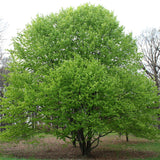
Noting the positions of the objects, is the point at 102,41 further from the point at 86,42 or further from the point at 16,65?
the point at 16,65

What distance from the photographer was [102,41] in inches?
635

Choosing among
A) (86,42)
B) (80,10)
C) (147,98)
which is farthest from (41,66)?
(147,98)

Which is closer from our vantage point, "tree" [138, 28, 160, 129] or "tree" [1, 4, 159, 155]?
"tree" [1, 4, 159, 155]

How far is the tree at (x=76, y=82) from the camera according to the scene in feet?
41.9

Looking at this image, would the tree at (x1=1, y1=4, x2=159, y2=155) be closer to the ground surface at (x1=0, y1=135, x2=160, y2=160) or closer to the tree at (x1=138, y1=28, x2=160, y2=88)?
the ground surface at (x1=0, y1=135, x2=160, y2=160)

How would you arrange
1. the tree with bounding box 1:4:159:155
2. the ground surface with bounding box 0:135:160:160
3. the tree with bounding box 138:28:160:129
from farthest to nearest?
1. the tree with bounding box 138:28:160:129
2. the ground surface with bounding box 0:135:160:160
3. the tree with bounding box 1:4:159:155

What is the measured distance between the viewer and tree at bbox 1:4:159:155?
41.9ft

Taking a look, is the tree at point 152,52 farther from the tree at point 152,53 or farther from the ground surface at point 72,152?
the ground surface at point 72,152

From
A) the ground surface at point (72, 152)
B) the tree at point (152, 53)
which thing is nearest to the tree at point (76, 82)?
the ground surface at point (72, 152)

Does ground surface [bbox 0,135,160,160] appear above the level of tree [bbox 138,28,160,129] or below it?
below

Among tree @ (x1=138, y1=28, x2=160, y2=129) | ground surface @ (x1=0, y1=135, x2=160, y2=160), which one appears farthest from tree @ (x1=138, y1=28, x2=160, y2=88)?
ground surface @ (x1=0, y1=135, x2=160, y2=160)

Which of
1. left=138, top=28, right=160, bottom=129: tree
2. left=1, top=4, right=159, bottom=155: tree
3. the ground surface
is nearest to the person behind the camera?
left=1, top=4, right=159, bottom=155: tree

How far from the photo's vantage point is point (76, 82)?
12664 mm

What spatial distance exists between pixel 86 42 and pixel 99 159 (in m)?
9.78
